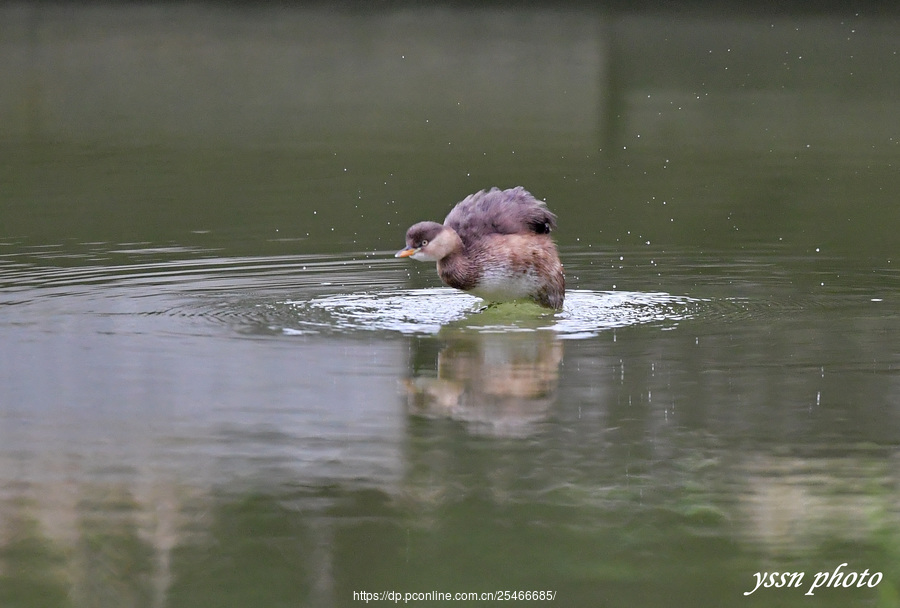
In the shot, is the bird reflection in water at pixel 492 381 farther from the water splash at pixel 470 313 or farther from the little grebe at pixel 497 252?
the little grebe at pixel 497 252

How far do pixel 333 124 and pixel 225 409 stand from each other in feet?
52.9

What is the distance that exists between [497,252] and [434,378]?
75.7 inches

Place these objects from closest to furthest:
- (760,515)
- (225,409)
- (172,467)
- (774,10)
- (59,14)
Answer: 1. (760,515)
2. (172,467)
3. (225,409)
4. (59,14)
5. (774,10)

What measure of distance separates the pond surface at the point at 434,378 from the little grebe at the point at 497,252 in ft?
0.67

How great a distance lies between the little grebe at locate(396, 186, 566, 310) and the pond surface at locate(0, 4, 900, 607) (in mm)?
203

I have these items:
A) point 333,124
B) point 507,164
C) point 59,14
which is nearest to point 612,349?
point 507,164

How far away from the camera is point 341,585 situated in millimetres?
5492

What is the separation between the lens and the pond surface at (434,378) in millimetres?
5773

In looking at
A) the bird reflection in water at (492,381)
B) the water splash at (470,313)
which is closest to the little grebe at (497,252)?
the water splash at (470,313)

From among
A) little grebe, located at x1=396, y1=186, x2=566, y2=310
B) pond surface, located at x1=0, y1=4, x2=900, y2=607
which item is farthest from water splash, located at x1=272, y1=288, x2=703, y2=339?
little grebe, located at x1=396, y1=186, x2=566, y2=310

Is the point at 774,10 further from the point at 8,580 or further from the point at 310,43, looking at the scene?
the point at 8,580

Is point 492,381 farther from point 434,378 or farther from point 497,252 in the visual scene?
point 497,252

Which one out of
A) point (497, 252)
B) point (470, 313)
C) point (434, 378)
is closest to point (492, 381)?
point (434, 378)

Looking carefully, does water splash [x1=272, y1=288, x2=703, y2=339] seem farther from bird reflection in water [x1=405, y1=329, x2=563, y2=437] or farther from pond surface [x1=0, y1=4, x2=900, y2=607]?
bird reflection in water [x1=405, y1=329, x2=563, y2=437]
